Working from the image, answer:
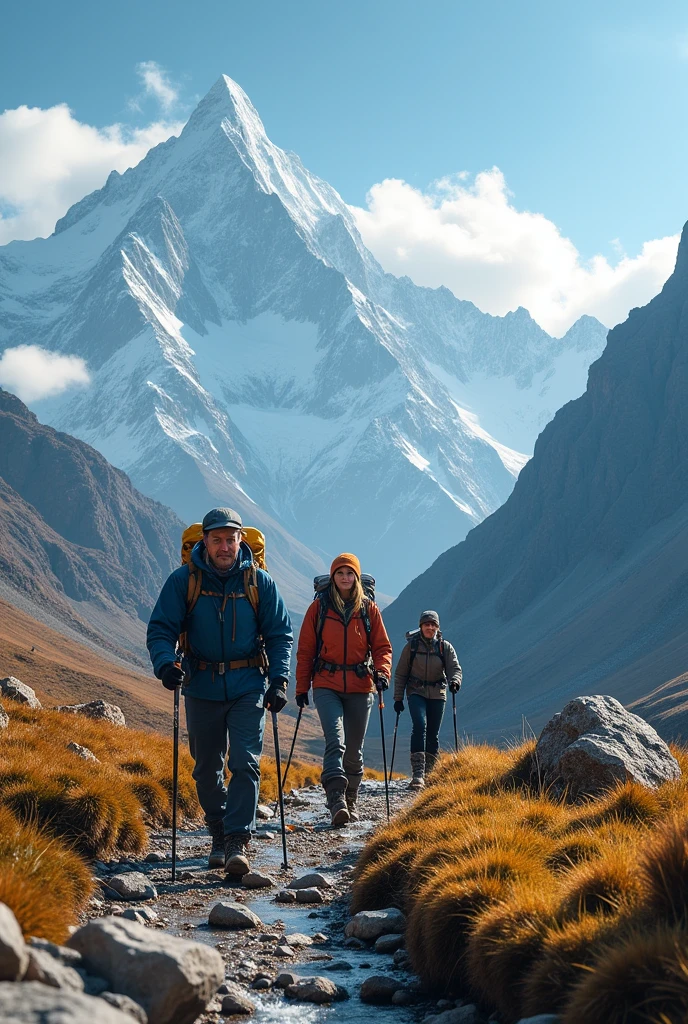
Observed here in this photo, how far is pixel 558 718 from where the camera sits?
11.1 m

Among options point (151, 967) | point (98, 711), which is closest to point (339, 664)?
point (151, 967)

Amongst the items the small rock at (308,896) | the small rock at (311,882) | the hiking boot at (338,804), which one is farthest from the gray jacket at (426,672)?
the small rock at (308,896)

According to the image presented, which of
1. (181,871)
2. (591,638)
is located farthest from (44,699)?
(591,638)

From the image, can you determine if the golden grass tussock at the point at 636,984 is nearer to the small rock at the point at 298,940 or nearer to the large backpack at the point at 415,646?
the small rock at the point at 298,940

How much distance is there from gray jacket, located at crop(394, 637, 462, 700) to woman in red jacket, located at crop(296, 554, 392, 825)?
136 inches

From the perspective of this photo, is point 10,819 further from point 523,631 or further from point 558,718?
point 523,631

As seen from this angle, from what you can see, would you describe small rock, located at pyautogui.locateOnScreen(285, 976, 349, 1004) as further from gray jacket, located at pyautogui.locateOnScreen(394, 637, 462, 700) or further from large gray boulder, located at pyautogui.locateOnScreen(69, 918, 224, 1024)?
gray jacket, located at pyautogui.locateOnScreen(394, 637, 462, 700)

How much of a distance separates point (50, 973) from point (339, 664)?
31.0ft

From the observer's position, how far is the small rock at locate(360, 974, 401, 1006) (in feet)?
22.0

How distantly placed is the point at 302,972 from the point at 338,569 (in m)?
6.81

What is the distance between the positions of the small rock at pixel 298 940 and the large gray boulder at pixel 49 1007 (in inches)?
166

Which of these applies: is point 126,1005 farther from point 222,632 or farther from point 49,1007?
point 222,632

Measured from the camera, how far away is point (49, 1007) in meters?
3.66

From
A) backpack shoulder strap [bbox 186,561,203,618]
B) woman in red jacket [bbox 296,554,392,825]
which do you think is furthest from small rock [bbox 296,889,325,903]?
woman in red jacket [bbox 296,554,392,825]
